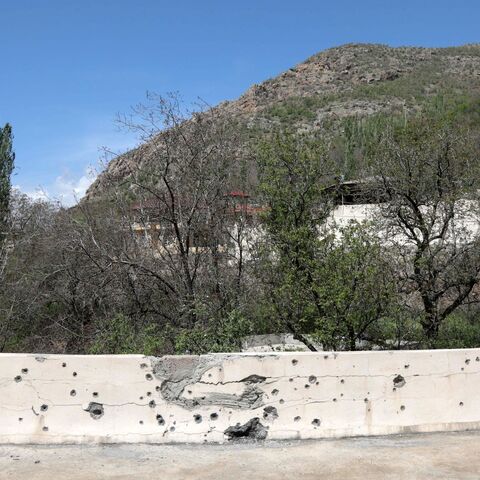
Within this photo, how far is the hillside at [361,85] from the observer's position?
64.8 meters

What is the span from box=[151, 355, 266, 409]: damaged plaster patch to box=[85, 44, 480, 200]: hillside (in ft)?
156

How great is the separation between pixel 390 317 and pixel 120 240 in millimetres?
6585

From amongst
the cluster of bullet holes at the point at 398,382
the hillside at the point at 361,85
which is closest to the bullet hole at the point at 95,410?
the cluster of bullet holes at the point at 398,382

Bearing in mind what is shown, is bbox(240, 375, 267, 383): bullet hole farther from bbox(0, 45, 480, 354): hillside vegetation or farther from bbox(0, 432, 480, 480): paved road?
bbox(0, 45, 480, 354): hillside vegetation

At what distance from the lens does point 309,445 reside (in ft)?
19.6

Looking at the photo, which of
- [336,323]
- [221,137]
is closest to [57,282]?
[221,137]

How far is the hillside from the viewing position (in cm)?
6475

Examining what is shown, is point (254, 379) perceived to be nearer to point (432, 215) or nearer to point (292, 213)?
point (292, 213)

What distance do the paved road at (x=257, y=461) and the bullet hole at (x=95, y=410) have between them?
0.97 feet

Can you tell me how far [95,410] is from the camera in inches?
234

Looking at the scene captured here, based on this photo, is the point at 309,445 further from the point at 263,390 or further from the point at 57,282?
the point at 57,282

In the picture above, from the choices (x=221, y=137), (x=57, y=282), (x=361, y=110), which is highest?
(x=361, y=110)

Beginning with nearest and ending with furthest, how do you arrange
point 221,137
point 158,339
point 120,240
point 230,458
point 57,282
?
1. point 230,458
2. point 158,339
3. point 221,137
4. point 120,240
5. point 57,282

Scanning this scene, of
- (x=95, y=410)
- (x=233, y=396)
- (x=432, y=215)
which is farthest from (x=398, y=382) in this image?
(x=432, y=215)
